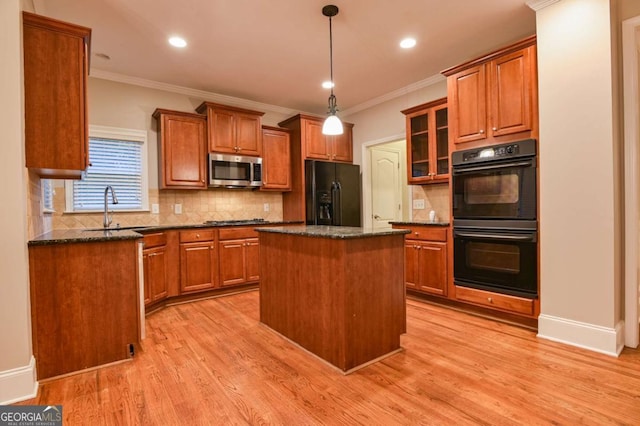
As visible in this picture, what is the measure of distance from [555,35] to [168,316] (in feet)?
14.3

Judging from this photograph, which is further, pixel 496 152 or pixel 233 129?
pixel 233 129

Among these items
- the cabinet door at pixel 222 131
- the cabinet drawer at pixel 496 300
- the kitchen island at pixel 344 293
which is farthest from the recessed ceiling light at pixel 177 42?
the cabinet drawer at pixel 496 300

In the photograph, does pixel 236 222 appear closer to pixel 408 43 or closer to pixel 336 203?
pixel 336 203

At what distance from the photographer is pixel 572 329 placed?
2.55 m

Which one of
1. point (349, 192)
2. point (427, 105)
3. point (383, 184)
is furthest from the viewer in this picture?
point (383, 184)

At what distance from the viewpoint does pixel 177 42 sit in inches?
130

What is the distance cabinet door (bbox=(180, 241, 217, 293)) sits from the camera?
3975mm

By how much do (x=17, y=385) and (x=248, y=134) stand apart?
363cm

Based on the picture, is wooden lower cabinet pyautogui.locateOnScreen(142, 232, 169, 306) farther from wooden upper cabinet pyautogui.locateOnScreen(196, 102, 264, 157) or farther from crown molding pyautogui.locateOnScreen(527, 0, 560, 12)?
crown molding pyautogui.locateOnScreen(527, 0, 560, 12)

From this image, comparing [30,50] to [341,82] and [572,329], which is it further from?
[572,329]

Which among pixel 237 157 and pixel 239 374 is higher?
pixel 237 157

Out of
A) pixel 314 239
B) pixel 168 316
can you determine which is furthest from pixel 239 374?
pixel 168 316

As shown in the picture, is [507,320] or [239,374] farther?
[507,320]

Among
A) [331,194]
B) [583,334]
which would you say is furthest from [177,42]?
[583,334]
